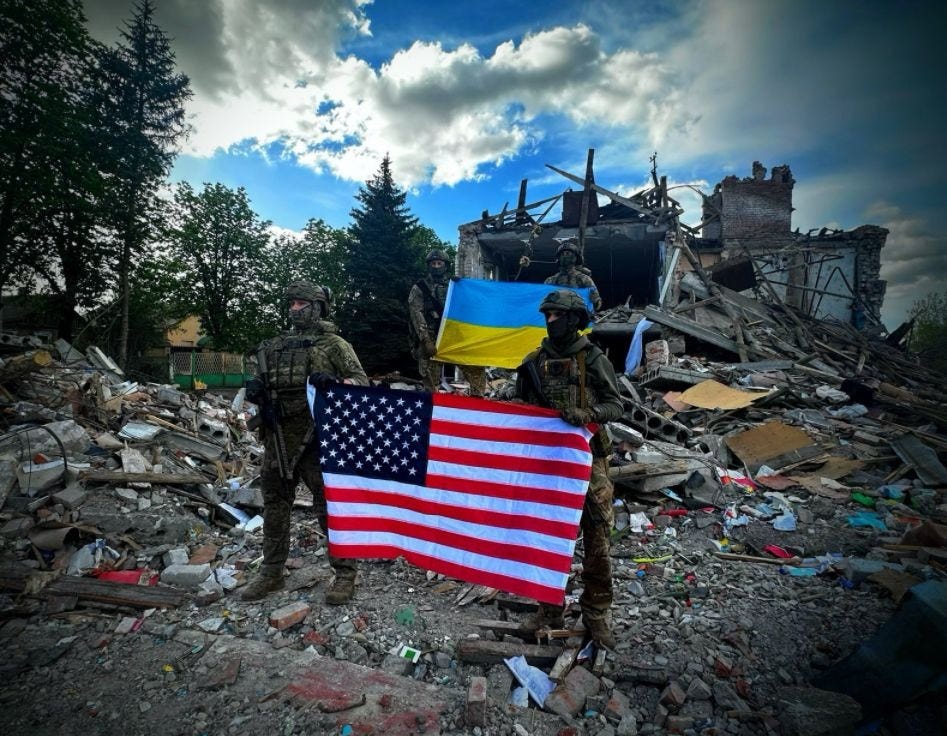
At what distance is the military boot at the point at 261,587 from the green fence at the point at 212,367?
24792 mm

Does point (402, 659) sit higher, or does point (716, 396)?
point (716, 396)

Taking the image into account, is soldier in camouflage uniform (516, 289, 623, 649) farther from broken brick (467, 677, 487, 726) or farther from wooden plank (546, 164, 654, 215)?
wooden plank (546, 164, 654, 215)

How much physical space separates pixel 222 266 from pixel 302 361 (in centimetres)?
2931

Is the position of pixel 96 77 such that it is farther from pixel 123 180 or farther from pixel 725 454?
pixel 725 454

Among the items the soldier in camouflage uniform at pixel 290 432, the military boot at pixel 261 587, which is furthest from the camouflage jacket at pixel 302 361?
the military boot at pixel 261 587

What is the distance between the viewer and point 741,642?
298cm

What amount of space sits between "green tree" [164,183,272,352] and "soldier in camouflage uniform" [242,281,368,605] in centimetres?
2736

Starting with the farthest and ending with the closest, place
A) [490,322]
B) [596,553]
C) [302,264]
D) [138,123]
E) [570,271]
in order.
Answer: [302,264], [138,123], [570,271], [490,322], [596,553]

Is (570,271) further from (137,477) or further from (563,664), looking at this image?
(137,477)

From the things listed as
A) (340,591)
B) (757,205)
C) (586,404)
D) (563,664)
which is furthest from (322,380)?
(757,205)

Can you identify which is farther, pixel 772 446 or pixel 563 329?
pixel 772 446

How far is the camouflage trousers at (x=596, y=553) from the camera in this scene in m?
3.05

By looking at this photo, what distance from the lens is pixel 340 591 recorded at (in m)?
3.58

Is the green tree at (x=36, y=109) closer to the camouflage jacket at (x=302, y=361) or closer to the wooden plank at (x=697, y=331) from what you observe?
the camouflage jacket at (x=302, y=361)
